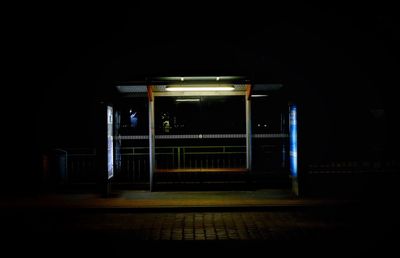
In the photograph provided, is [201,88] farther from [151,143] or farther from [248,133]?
[151,143]

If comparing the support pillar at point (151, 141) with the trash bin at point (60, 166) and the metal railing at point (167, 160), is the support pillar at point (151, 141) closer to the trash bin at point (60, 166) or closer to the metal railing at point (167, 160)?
the metal railing at point (167, 160)

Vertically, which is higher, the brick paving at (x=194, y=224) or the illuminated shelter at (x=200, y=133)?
the illuminated shelter at (x=200, y=133)

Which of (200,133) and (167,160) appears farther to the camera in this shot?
(167,160)

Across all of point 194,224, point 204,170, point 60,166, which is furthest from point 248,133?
point 60,166

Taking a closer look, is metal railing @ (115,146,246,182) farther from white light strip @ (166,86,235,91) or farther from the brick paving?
the brick paving

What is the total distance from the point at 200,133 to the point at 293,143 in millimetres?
2934

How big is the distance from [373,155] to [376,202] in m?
1.53

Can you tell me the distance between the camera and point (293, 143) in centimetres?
1185

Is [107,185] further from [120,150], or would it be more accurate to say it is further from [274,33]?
[274,33]

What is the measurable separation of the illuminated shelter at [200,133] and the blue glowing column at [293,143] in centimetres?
67

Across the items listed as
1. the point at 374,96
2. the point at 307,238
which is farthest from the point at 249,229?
the point at 374,96

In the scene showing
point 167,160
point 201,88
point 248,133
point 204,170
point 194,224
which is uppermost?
point 201,88

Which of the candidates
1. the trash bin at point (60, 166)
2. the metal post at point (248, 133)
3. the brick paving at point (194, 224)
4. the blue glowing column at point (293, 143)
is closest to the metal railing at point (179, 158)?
the metal post at point (248, 133)

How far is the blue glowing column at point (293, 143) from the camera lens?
37.7 feet
